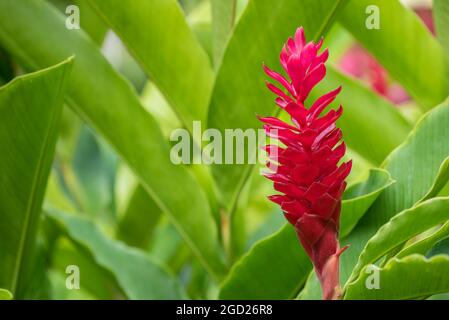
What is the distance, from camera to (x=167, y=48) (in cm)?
112

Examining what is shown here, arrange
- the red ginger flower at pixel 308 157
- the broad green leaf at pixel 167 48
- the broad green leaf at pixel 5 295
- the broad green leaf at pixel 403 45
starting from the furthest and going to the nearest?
the broad green leaf at pixel 403 45, the broad green leaf at pixel 167 48, the broad green leaf at pixel 5 295, the red ginger flower at pixel 308 157

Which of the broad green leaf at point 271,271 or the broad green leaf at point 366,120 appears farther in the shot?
the broad green leaf at point 366,120

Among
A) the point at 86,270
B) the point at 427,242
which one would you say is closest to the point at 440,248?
the point at 427,242

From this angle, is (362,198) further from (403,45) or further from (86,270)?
(86,270)

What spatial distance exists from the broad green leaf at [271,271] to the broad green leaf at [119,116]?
15cm

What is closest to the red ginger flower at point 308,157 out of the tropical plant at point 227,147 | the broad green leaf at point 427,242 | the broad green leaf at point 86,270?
the tropical plant at point 227,147

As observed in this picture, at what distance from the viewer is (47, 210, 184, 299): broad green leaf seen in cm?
120

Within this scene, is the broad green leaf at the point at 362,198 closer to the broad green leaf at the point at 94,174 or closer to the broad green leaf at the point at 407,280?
the broad green leaf at the point at 407,280

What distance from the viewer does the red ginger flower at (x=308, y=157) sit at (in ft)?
2.41

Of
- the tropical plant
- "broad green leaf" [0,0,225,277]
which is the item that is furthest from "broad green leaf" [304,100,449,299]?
"broad green leaf" [0,0,225,277]

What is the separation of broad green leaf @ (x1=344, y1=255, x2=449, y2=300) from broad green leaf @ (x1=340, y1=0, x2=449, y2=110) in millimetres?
491

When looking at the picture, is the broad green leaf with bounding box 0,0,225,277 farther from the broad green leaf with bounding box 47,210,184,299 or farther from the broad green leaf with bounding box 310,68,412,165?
the broad green leaf with bounding box 310,68,412,165

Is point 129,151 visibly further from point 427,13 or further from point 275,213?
point 427,13
